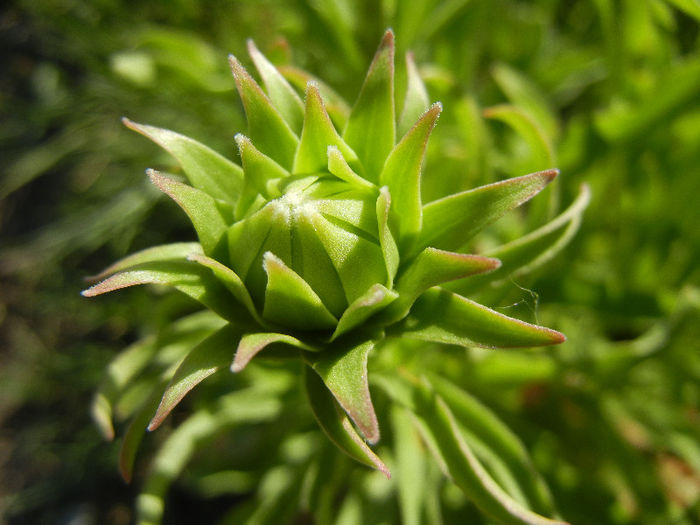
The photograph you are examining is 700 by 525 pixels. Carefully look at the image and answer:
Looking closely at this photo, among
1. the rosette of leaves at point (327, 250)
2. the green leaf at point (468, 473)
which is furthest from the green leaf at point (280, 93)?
the green leaf at point (468, 473)

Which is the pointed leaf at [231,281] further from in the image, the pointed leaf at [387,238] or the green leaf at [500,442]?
the green leaf at [500,442]

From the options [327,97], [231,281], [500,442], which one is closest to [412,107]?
[327,97]

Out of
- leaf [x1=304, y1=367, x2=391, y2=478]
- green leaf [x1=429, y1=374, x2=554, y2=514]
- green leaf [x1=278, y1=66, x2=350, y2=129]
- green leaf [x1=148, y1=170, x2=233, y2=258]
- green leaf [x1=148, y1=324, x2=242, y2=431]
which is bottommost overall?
green leaf [x1=429, y1=374, x2=554, y2=514]

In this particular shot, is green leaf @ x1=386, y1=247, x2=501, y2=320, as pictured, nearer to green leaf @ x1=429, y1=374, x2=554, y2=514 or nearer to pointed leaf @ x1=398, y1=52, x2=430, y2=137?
pointed leaf @ x1=398, y1=52, x2=430, y2=137

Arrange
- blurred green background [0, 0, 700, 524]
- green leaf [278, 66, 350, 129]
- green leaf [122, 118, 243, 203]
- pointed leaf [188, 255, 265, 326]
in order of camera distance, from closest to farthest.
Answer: pointed leaf [188, 255, 265, 326]
green leaf [122, 118, 243, 203]
green leaf [278, 66, 350, 129]
blurred green background [0, 0, 700, 524]

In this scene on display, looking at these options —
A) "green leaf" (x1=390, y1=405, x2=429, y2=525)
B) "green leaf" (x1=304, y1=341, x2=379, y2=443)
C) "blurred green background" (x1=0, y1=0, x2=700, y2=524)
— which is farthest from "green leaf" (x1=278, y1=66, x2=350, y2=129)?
"green leaf" (x1=390, y1=405, x2=429, y2=525)
